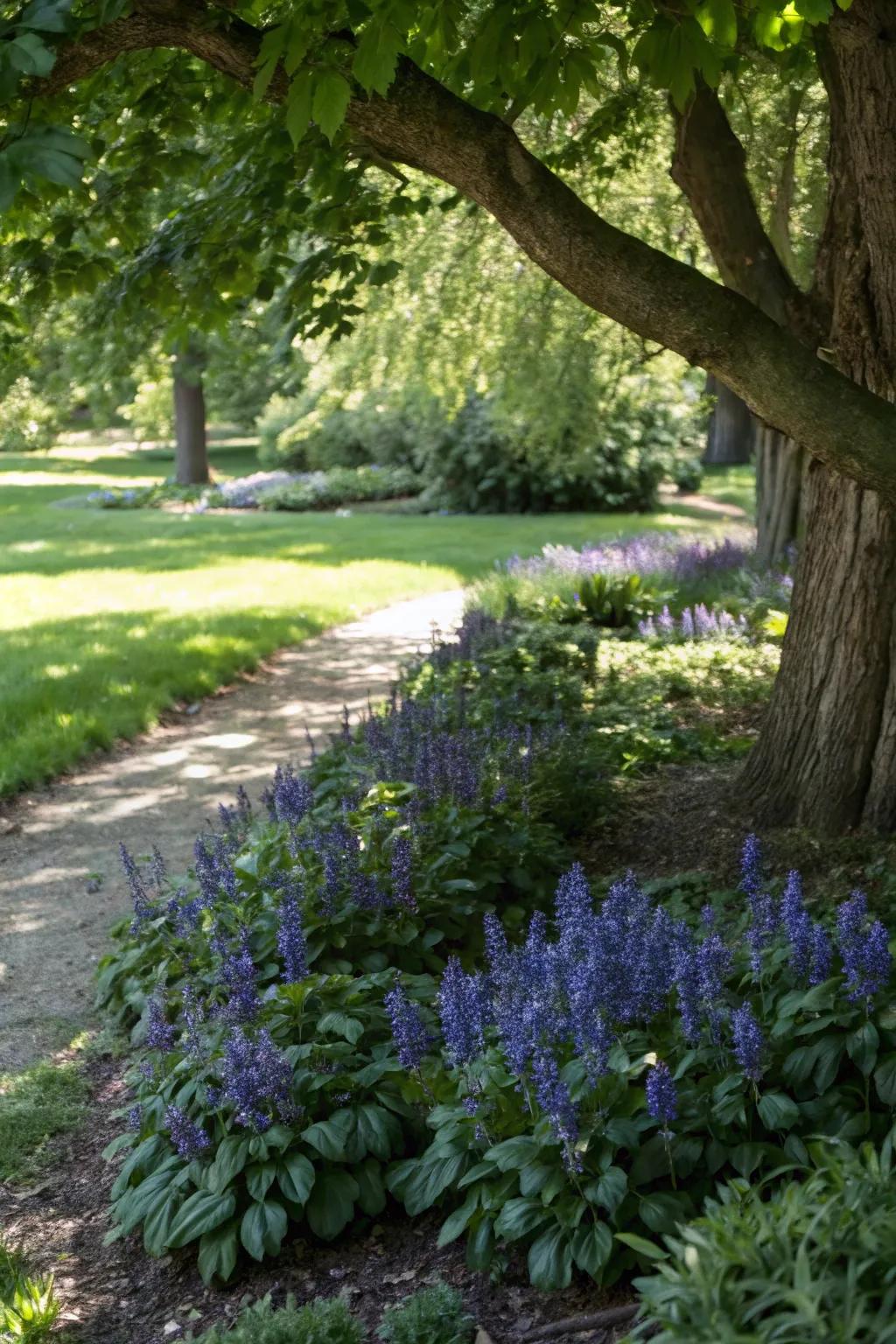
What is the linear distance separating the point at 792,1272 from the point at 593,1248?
90cm

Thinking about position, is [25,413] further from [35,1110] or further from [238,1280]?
[238,1280]

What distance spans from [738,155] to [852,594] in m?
2.95

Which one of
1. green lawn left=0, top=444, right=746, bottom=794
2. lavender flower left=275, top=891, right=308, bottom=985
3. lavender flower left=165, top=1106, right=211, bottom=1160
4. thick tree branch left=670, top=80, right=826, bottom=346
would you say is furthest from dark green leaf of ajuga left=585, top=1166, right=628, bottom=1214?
green lawn left=0, top=444, right=746, bottom=794

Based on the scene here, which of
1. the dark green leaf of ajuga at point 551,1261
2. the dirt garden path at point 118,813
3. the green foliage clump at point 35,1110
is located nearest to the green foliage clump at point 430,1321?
the dark green leaf of ajuga at point 551,1261

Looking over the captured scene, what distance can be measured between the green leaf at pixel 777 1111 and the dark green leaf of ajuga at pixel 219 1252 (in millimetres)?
1421

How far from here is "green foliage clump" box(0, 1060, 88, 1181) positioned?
4258 millimetres

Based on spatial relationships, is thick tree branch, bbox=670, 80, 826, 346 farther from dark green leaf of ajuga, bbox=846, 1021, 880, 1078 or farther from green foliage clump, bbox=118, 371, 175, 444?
green foliage clump, bbox=118, 371, 175, 444

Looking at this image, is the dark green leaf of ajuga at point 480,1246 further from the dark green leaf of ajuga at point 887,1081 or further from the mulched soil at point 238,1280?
the dark green leaf of ajuga at point 887,1081

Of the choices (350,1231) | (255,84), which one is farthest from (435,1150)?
(255,84)

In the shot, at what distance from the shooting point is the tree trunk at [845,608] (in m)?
5.01

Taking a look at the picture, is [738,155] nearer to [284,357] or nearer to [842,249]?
[842,249]

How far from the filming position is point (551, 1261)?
10.2ft

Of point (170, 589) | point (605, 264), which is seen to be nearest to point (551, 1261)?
point (605, 264)

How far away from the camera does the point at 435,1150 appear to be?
3473mm
